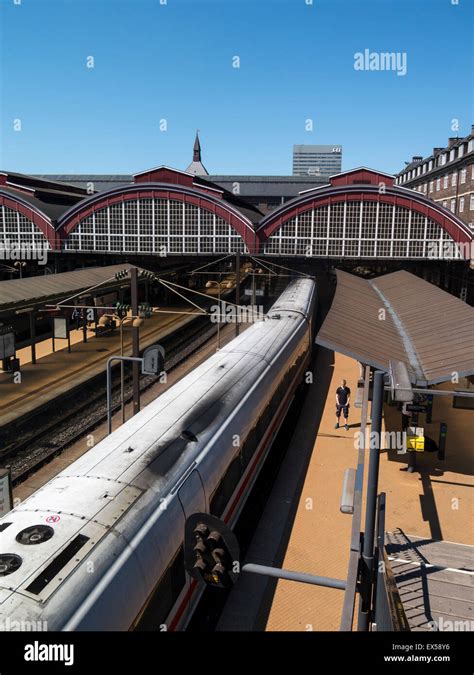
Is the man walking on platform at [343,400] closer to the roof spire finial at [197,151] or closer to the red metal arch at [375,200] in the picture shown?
the red metal arch at [375,200]

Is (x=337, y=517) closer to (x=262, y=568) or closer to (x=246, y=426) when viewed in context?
(x=246, y=426)

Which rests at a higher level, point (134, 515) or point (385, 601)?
point (134, 515)

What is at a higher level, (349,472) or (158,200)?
(158,200)

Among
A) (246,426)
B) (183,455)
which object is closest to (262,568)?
(183,455)

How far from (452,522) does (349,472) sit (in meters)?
8.41

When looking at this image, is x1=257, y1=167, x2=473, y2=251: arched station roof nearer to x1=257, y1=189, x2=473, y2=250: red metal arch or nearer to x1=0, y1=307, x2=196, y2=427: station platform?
x1=257, y1=189, x2=473, y2=250: red metal arch

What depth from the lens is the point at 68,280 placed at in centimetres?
3272

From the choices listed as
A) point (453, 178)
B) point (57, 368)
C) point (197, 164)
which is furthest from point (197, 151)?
point (57, 368)

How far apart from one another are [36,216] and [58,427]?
3414 centimetres

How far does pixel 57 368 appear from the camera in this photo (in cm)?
2802

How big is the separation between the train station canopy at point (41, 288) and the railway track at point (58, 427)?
476 cm

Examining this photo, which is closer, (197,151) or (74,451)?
(74,451)

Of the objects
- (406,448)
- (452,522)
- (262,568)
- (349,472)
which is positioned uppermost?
(349,472)

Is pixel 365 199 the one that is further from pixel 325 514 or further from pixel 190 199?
pixel 325 514
